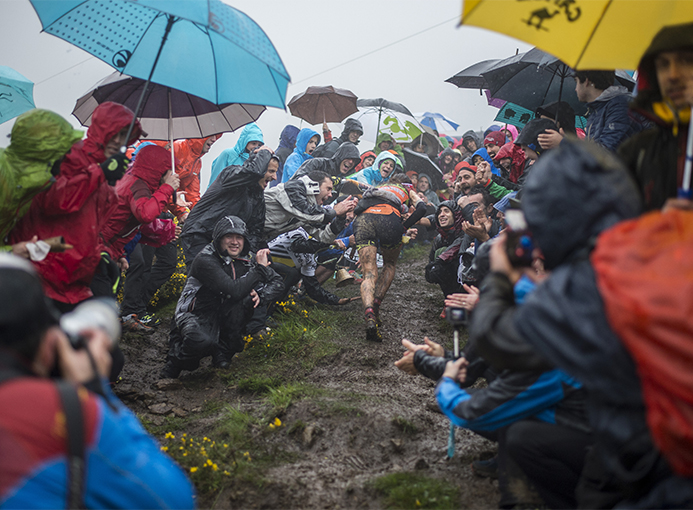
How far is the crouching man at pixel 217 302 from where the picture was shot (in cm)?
534

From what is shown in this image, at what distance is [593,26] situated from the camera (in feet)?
9.37

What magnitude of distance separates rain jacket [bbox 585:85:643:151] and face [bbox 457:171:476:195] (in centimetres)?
272

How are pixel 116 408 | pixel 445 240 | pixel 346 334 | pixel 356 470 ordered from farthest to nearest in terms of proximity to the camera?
pixel 445 240
pixel 346 334
pixel 356 470
pixel 116 408

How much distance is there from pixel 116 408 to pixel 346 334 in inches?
200

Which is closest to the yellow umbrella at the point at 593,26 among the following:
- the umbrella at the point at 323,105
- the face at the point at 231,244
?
the face at the point at 231,244

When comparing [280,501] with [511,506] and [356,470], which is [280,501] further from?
[511,506]

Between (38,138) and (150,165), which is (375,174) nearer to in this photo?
(150,165)

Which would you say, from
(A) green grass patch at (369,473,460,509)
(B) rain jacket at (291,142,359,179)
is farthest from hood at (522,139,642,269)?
(B) rain jacket at (291,142,359,179)

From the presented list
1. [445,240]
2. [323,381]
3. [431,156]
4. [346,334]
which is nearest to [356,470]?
[323,381]

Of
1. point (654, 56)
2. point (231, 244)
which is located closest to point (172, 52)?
point (231, 244)

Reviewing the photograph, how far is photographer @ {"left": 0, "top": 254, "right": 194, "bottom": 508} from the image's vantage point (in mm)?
1234

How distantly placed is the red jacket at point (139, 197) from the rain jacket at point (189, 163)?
2670mm

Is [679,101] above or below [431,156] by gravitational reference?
above

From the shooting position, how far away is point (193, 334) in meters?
5.24
